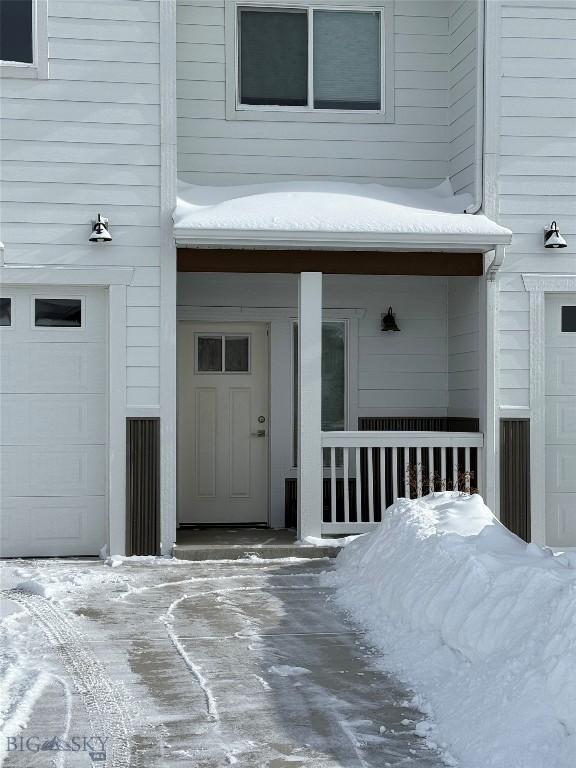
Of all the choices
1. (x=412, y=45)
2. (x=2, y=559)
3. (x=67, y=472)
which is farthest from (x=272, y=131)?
(x=2, y=559)

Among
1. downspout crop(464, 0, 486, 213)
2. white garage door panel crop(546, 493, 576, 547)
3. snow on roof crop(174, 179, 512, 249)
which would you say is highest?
downspout crop(464, 0, 486, 213)

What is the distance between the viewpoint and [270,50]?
11.2 m

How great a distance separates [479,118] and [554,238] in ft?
4.42

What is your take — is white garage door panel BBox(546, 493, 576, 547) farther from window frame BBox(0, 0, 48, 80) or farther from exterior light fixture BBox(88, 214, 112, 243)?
window frame BBox(0, 0, 48, 80)

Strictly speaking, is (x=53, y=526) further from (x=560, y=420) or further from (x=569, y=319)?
(x=569, y=319)

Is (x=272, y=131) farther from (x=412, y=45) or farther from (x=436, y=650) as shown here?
(x=436, y=650)

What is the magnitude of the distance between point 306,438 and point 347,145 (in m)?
3.16

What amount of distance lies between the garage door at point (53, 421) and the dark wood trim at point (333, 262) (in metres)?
1.04

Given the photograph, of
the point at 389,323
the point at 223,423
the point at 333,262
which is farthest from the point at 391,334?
the point at 223,423

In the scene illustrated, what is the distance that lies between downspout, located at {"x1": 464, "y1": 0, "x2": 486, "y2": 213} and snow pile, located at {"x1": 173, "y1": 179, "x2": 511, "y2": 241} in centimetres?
17

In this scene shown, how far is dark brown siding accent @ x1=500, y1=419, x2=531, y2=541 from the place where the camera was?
1022 cm

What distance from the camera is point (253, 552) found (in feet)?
31.8

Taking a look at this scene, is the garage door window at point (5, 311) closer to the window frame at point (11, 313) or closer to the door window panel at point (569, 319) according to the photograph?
the window frame at point (11, 313)

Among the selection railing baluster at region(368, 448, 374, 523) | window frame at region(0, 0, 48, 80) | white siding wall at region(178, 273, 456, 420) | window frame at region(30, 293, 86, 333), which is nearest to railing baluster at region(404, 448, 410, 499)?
railing baluster at region(368, 448, 374, 523)
